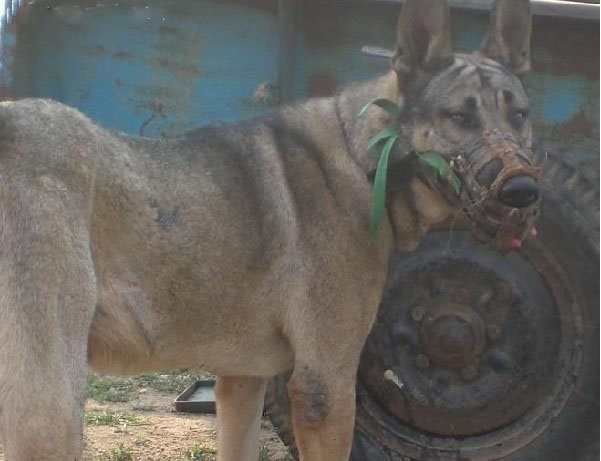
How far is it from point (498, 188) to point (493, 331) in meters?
1.07

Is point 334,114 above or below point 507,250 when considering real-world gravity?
above

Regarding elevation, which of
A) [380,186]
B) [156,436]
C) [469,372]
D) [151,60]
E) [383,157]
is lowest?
[156,436]

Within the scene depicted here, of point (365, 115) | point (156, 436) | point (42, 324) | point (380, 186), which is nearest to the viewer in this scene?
point (42, 324)

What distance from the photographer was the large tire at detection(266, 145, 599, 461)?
4945mm

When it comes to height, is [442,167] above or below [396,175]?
above

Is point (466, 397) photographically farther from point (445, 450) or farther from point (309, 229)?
point (309, 229)

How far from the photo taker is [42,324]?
12.4 ft

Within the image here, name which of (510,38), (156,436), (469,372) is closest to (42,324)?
(469,372)

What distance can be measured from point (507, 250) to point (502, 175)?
0.43 metres

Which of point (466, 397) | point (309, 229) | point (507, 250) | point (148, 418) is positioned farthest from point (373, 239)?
point (148, 418)

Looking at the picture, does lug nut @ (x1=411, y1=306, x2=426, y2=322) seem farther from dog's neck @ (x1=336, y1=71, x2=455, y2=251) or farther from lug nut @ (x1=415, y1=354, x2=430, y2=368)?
dog's neck @ (x1=336, y1=71, x2=455, y2=251)

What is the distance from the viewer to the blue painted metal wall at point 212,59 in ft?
16.5

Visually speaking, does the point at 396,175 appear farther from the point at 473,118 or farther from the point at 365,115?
the point at 473,118

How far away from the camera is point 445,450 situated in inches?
199
